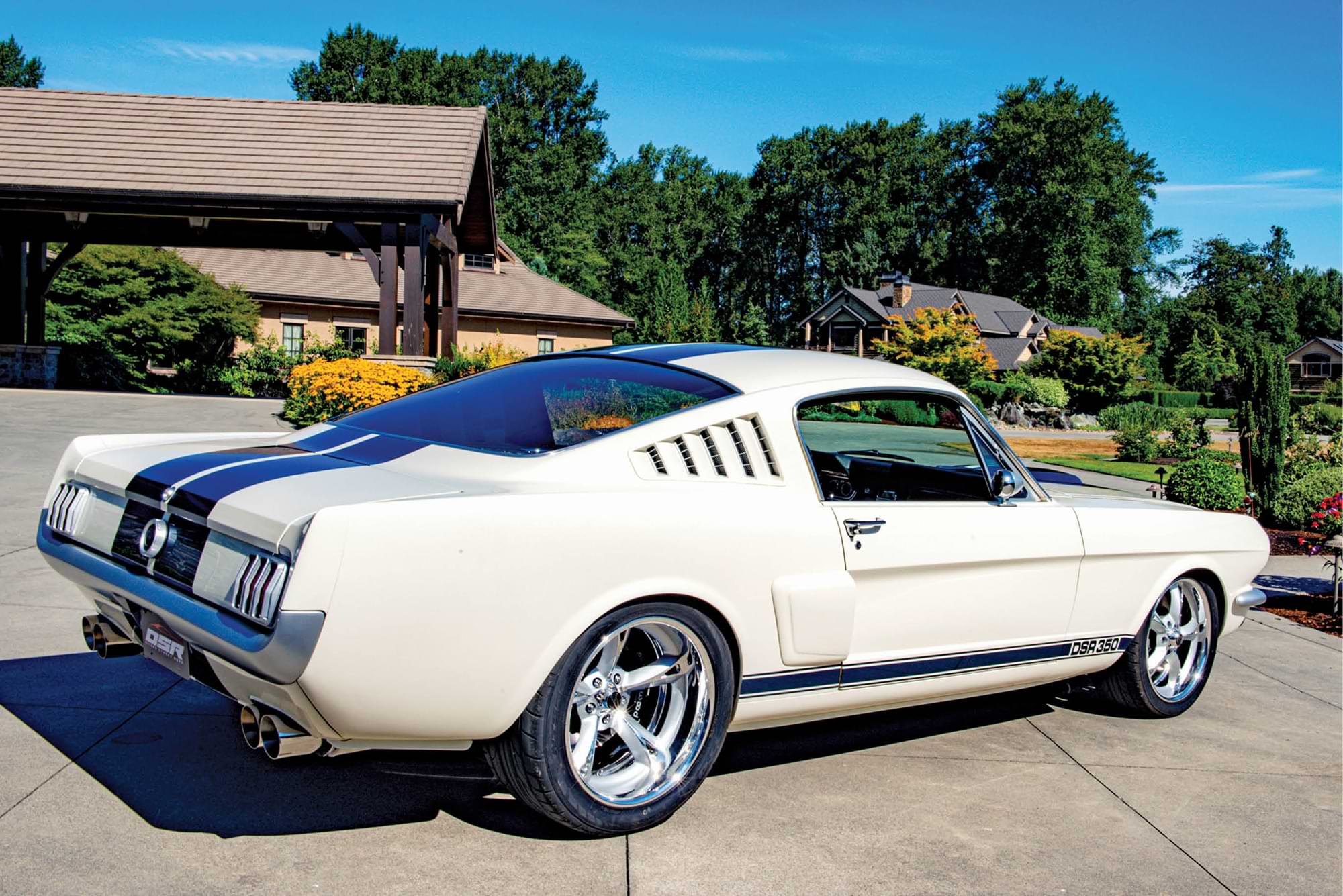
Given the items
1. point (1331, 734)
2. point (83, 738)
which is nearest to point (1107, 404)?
point (1331, 734)

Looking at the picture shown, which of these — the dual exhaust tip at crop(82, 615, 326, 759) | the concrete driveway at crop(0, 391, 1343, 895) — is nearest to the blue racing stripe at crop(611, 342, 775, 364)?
the concrete driveway at crop(0, 391, 1343, 895)

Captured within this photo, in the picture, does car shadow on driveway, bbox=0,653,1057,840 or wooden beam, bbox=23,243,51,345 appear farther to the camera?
wooden beam, bbox=23,243,51,345

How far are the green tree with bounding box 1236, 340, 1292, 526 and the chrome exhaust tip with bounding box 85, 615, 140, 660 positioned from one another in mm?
12673

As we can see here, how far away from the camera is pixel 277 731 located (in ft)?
9.78

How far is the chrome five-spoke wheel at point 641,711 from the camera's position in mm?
3365

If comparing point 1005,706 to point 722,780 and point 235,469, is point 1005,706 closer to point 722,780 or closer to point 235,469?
point 722,780

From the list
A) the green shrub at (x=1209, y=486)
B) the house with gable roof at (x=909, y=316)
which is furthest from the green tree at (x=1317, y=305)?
the green shrub at (x=1209, y=486)

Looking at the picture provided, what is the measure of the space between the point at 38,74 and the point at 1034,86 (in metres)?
70.1

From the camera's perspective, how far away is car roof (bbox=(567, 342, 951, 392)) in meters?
3.93

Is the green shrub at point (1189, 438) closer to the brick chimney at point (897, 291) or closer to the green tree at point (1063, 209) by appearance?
the brick chimney at point (897, 291)

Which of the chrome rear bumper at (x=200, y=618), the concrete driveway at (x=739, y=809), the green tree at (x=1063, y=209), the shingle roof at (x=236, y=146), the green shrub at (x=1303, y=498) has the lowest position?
the concrete driveway at (x=739, y=809)

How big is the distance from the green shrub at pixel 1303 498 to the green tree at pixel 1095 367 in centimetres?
3436

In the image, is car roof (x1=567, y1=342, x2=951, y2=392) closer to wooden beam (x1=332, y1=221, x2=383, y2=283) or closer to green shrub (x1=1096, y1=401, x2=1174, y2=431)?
wooden beam (x1=332, y1=221, x2=383, y2=283)

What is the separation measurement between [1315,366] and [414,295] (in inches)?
3738
